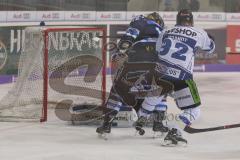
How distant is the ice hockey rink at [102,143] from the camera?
16.0 ft

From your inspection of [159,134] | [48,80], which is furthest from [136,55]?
[48,80]

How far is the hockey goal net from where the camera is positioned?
668 cm

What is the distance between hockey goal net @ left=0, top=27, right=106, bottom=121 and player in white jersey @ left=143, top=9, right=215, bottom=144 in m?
1.57

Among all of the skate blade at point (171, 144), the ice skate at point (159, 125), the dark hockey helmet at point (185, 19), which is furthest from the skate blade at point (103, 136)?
the dark hockey helmet at point (185, 19)

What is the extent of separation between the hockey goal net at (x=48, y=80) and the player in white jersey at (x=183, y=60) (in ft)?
5.14

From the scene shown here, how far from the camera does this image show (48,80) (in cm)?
671

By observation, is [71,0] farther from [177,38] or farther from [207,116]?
[177,38]

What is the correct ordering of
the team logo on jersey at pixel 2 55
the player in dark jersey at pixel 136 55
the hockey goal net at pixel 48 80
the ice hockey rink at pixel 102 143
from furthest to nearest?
the team logo on jersey at pixel 2 55
the hockey goal net at pixel 48 80
the player in dark jersey at pixel 136 55
the ice hockey rink at pixel 102 143

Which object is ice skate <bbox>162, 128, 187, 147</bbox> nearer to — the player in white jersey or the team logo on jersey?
the player in white jersey

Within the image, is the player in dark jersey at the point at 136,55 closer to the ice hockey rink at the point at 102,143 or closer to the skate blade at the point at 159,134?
the skate blade at the point at 159,134

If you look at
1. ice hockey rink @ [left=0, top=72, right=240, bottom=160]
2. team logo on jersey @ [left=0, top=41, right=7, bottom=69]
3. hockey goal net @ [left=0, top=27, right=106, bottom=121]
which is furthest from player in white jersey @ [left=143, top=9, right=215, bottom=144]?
team logo on jersey @ [left=0, top=41, right=7, bottom=69]

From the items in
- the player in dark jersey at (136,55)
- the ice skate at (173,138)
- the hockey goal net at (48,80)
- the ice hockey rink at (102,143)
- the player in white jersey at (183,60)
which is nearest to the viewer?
the ice hockey rink at (102,143)

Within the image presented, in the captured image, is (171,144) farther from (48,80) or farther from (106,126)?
(48,80)

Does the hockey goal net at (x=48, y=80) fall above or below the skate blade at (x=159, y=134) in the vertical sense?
above
